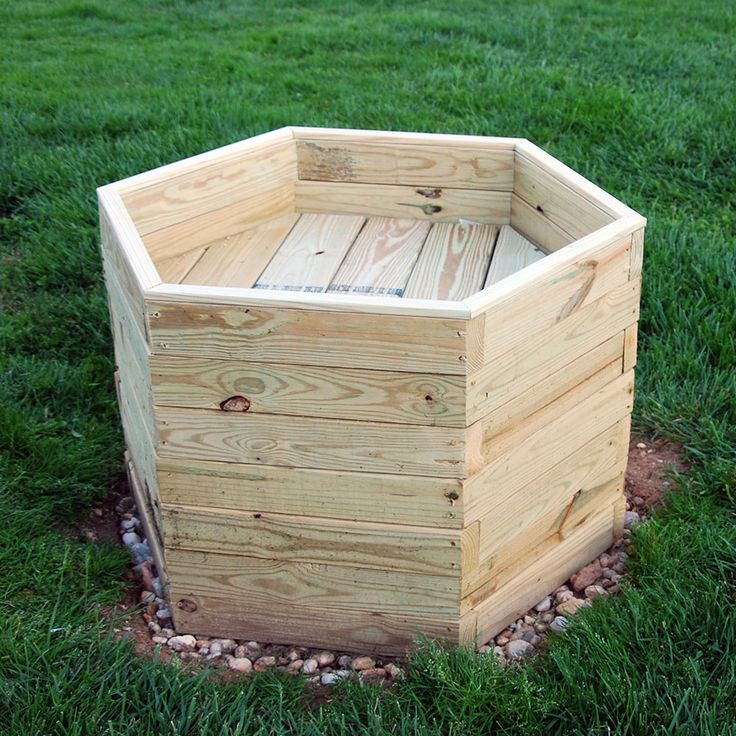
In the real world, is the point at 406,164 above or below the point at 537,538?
above

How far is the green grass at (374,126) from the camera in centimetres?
230

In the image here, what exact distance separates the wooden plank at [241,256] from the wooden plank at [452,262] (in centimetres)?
43

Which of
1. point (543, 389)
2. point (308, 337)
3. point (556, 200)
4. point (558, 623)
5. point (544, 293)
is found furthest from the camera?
point (556, 200)

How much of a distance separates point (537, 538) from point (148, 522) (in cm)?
107

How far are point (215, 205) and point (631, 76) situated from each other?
3836 millimetres

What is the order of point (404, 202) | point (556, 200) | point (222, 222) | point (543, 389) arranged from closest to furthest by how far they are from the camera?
point (543, 389) → point (556, 200) → point (222, 222) → point (404, 202)

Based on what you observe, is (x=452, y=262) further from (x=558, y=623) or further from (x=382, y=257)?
(x=558, y=623)

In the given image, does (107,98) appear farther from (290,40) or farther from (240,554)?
(240,554)

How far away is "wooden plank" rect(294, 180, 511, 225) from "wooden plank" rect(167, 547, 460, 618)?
1.20 meters

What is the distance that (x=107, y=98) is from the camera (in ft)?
18.9

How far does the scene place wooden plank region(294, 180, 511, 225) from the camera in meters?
3.14

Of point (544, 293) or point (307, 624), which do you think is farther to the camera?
point (307, 624)

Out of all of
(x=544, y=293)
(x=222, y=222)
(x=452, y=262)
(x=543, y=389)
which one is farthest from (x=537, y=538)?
(x=222, y=222)

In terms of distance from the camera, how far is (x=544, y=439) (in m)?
2.50
